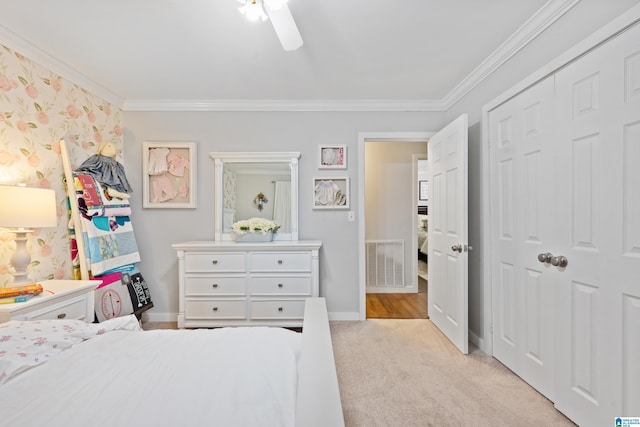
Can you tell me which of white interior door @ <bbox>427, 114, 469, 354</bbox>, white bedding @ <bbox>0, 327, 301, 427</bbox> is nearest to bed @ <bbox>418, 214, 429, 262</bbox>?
white interior door @ <bbox>427, 114, 469, 354</bbox>

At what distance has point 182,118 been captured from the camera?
10.4 ft

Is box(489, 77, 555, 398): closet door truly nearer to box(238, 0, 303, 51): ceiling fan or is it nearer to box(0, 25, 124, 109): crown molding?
box(238, 0, 303, 51): ceiling fan

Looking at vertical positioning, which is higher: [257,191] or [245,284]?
[257,191]

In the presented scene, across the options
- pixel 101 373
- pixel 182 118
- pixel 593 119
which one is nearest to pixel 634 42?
pixel 593 119

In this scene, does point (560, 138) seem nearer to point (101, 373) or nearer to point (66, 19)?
point (101, 373)

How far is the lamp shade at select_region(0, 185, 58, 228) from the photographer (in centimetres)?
168

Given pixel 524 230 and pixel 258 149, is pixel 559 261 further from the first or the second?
pixel 258 149

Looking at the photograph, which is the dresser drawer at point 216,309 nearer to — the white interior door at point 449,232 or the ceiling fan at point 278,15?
the white interior door at point 449,232

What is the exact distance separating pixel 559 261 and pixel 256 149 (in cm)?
275

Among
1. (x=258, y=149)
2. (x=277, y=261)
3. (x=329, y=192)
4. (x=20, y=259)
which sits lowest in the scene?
(x=277, y=261)

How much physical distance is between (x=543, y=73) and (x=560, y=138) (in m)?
0.43

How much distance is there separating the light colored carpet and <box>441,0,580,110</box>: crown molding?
7.55 ft

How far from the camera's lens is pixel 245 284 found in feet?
9.27

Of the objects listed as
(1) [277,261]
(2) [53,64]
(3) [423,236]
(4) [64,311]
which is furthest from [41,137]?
(3) [423,236]
